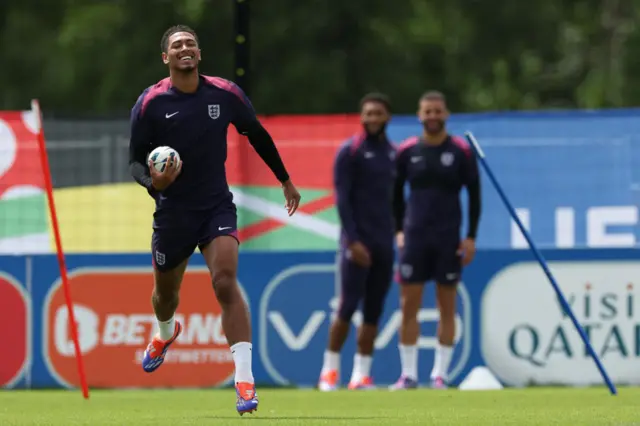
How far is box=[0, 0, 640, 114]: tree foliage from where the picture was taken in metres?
38.1

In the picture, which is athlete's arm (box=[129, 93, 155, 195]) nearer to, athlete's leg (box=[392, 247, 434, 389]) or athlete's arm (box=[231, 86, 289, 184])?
athlete's arm (box=[231, 86, 289, 184])

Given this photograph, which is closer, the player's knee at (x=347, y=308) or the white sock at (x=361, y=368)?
the player's knee at (x=347, y=308)

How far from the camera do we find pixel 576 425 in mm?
10539

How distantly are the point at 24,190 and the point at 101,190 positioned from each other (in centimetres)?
87

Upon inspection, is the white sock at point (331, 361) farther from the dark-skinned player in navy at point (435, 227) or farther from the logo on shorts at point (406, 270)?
the logo on shorts at point (406, 270)

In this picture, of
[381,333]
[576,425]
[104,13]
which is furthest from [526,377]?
[104,13]

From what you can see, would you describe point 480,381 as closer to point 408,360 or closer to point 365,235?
point 408,360

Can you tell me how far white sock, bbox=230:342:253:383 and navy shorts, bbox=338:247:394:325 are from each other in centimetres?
450

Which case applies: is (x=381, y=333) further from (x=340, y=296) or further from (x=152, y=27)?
(x=152, y=27)

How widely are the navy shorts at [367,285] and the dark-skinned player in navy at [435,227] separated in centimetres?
19

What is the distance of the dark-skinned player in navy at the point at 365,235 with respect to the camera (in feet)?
51.5

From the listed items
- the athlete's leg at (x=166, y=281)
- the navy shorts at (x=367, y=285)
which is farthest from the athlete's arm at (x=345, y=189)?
the athlete's leg at (x=166, y=281)

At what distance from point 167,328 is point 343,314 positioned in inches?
132

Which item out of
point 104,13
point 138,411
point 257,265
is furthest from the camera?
point 104,13
